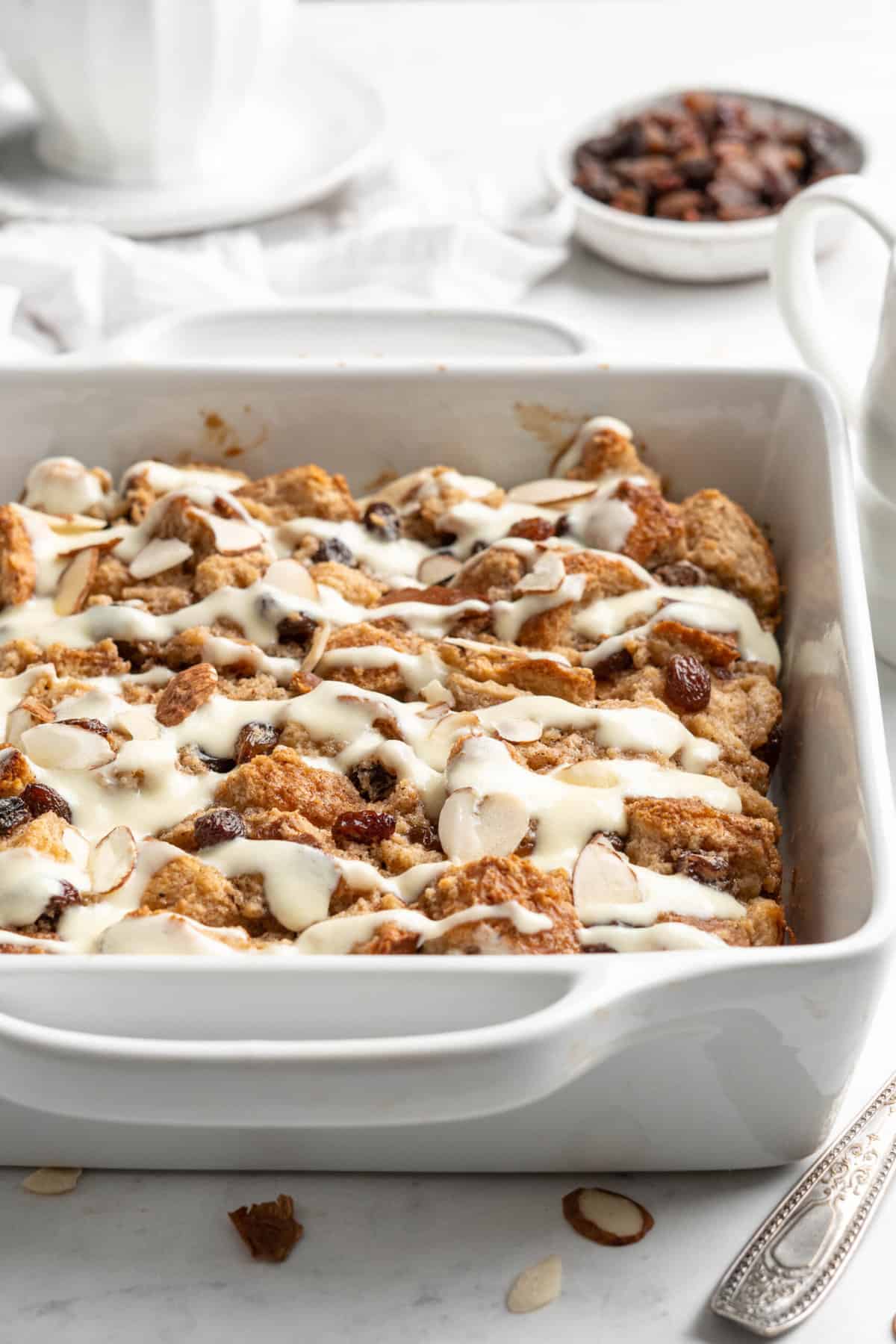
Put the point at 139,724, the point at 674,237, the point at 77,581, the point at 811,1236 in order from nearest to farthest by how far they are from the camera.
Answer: the point at 811,1236
the point at 139,724
the point at 77,581
the point at 674,237

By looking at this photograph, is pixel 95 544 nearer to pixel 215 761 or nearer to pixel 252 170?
pixel 215 761

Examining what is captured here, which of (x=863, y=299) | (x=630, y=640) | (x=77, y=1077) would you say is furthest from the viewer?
(x=863, y=299)

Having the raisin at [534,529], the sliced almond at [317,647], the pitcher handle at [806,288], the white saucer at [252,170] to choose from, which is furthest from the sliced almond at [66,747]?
the white saucer at [252,170]

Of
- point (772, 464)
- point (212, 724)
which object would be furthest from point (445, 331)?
point (212, 724)

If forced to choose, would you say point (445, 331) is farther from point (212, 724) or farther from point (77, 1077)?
point (77, 1077)

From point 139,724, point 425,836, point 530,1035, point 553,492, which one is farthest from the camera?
point 553,492

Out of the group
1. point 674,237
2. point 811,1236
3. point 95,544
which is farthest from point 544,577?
point 674,237

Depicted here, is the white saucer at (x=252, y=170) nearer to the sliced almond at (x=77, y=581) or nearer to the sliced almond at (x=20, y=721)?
the sliced almond at (x=77, y=581)
